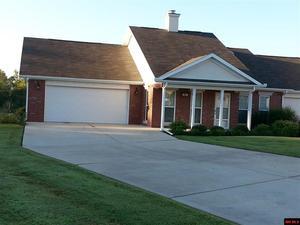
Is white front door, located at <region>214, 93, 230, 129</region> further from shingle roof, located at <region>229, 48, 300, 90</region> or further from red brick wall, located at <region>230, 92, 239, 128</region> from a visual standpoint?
shingle roof, located at <region>229, 48, 300, 90</region>

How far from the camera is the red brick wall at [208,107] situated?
87.7ft

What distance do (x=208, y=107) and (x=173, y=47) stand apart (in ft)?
14.9

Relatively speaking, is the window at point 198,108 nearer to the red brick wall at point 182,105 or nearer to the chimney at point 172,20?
the red brick wall at point 182,105

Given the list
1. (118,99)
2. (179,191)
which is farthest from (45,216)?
(118,99)

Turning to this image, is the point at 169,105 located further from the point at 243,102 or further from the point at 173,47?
the point at 243,102

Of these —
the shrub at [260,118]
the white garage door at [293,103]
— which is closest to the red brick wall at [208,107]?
the shrub at [260,118]

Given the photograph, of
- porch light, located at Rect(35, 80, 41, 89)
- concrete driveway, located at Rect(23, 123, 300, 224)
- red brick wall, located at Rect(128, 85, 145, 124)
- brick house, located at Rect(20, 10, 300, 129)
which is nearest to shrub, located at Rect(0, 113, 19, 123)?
brick house, located at Rect(20, 10, 300, 129)

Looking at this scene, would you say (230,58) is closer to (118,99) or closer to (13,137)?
(118,99)

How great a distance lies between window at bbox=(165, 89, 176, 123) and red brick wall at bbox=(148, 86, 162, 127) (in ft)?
2.41

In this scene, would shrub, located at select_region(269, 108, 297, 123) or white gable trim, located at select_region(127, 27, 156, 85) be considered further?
shrub, located at select_region(269, 108, 297, 123)

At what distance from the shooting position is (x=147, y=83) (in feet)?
85.6

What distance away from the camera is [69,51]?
29.3 meters

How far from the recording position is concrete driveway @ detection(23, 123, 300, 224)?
7.65m

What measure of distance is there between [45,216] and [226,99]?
72.3 feet
